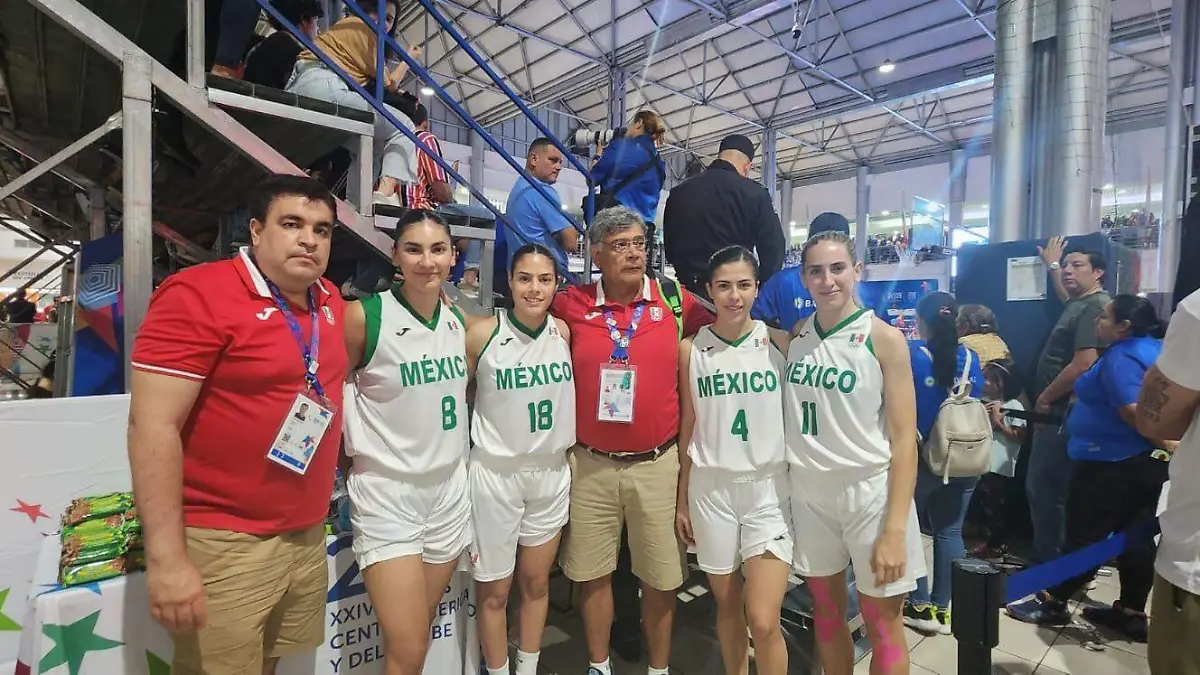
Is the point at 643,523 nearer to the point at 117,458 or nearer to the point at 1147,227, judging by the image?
the point at 117,458

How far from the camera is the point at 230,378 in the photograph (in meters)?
1.41

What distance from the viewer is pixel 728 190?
269 centimetres

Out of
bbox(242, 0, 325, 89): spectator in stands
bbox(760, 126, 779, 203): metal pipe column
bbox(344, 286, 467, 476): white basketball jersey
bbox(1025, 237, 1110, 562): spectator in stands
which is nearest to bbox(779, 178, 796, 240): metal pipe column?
bbox(760, 126, 779, 203): metal pipe column

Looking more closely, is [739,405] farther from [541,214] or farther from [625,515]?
[541,214]

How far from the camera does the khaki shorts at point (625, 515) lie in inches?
84.0

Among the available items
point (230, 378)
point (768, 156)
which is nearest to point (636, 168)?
point (230, 378)

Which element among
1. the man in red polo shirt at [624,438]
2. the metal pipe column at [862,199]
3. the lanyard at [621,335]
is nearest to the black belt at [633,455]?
the man in red polo shirt at [624,438]

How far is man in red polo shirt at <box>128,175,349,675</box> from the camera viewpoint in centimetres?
132

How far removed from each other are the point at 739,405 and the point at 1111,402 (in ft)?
7.08

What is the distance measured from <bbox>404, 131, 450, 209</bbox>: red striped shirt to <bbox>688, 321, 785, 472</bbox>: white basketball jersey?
198 centimetres

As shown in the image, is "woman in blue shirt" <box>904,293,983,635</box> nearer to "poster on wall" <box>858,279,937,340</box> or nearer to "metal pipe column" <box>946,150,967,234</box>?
"poster on wall" <box>858,279,937,340</box>

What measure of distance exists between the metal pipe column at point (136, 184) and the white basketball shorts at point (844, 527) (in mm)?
2387

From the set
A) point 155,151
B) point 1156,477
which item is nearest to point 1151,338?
point 1156,477

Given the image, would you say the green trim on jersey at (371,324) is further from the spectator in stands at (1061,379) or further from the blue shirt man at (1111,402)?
the spectator in stands at (1061,379)
